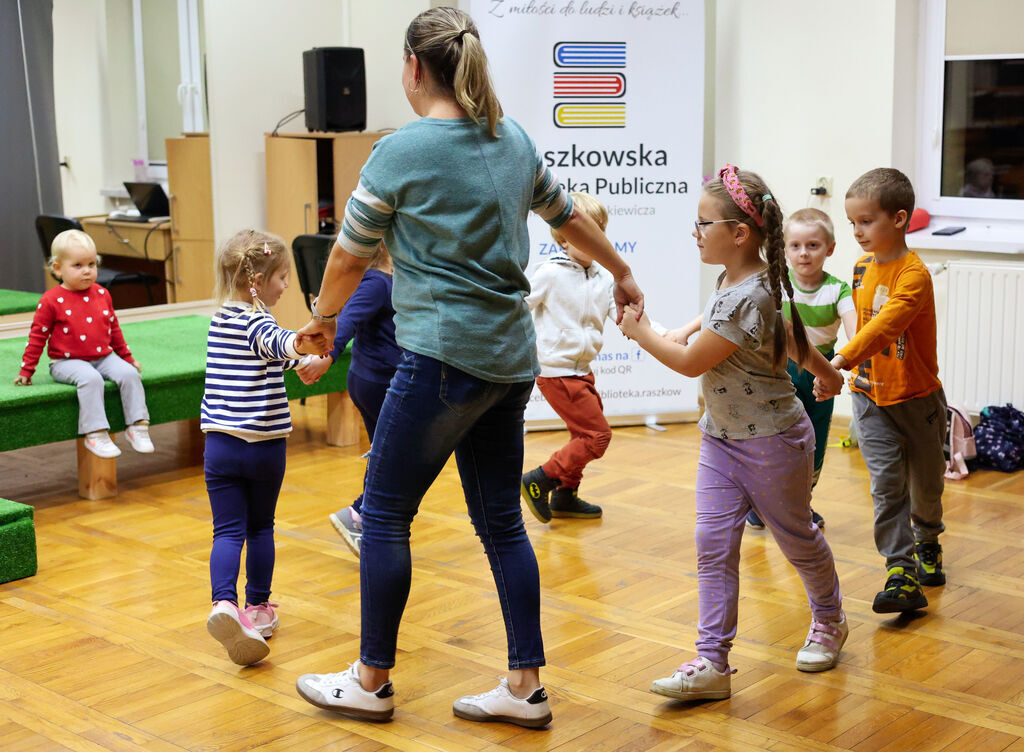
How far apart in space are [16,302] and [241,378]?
11.7 ft

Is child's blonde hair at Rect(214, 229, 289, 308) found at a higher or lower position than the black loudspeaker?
lower

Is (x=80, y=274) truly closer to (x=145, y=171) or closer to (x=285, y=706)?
(x=145, y=171)

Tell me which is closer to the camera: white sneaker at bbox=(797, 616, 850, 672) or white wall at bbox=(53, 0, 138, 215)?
white sneaker at bbox=(797, 616, 850, 672)

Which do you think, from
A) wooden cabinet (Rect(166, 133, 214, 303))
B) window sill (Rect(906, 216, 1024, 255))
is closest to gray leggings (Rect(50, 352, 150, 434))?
wooden cabinet (Rect(166, 133, 214, 303))

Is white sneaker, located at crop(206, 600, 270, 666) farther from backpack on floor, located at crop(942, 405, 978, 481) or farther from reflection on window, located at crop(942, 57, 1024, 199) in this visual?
reflection on window, located at crop(942, 57, 1024, 199)

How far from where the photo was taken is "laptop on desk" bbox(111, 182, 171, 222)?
6.41 metres

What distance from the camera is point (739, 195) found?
2.62 meters

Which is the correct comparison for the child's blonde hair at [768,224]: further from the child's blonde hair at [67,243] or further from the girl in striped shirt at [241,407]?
the child's blonde hair at [67,243]

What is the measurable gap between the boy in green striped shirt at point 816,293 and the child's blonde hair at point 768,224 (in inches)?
41.7

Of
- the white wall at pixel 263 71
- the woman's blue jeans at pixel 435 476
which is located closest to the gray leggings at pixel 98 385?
the white wall at pixel 263 71

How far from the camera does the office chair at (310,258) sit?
5.73 metres

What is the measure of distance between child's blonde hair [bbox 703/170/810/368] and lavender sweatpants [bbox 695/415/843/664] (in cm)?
20

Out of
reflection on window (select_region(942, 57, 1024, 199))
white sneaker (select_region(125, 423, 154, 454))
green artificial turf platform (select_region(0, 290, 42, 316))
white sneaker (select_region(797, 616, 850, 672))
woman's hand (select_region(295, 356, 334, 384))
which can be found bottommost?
white sneaker (select_region(797, 616, 850, 672))

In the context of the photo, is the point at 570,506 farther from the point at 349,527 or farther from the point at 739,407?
the point at 739,407
